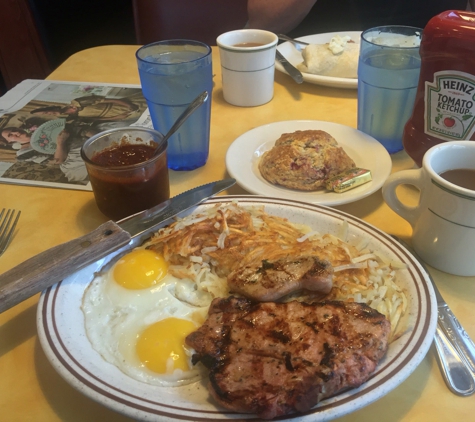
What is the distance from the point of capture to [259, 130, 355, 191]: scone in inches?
61.2

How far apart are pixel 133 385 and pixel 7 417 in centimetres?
29

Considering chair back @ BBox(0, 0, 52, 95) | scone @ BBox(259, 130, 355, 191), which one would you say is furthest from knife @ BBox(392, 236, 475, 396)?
chair back @ BBox(0, 0, 52, 95)

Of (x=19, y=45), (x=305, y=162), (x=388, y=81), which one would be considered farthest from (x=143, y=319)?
(x=19, y=45)

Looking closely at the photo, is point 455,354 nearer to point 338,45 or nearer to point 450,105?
point 450,105

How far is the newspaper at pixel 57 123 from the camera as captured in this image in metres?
1.74


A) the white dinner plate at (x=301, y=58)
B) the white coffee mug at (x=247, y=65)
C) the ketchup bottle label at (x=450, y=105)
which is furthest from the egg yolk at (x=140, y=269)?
the white dinner plate at (x=301, y=58)

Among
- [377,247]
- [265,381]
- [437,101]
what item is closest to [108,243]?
[265,381]

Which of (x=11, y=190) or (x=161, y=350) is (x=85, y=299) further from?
(x=11, y=190)

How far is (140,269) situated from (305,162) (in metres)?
0.74

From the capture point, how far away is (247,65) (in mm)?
2068

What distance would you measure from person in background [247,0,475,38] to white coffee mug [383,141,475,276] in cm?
201

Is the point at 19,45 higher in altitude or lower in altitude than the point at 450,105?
lower

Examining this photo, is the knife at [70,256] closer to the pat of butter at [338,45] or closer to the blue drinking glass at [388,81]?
the blue drinking glass at [388,81]

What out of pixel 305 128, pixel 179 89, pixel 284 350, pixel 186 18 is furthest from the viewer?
pixel 186 18
